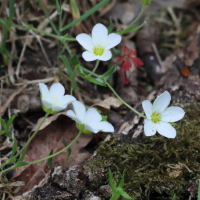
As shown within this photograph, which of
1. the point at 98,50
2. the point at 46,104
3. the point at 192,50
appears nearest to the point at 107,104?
Answer: the point at 98,50

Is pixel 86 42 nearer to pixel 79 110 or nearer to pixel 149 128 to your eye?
pixel 79 110

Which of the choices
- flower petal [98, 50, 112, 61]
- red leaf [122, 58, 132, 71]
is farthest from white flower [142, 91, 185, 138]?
red leaf [122, 58, 132, 71]

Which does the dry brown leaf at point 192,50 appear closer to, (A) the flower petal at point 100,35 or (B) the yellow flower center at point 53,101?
(A) the flower petal at point 100,35

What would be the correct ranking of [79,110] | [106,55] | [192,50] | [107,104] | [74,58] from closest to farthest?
1. [79,110]
2. [106,55]
3. [74,58]
4. [107,104]
5. [192,50]

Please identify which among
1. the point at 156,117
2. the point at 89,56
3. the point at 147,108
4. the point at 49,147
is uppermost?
the point at 89,56

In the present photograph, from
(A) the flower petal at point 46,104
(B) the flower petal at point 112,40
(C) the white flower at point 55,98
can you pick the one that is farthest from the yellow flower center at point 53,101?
(B) the flower petal at point 112,40

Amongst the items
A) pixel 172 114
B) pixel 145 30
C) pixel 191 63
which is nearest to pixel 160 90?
pixel 191 63

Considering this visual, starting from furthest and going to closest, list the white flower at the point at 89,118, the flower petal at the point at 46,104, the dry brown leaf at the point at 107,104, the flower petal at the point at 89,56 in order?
the dry brown leaf at the point at 107,104 → the flower petal at the point at 89,56 → the white flower at the point at 89,118 → the flower petal at the point at 46,104

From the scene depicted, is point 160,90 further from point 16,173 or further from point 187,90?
point 16,173
